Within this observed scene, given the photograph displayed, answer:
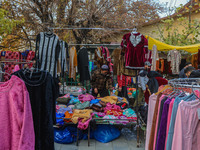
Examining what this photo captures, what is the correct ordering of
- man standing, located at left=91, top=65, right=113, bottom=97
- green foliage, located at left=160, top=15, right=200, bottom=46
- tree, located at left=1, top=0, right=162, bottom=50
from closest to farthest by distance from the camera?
man standing, located at left=91, top=65, right=113, bottom=97 → green foliage, located at left=160, top=15, right=200, bottom=46 → tree, located at left=1, top=0, right=162, bottom=50

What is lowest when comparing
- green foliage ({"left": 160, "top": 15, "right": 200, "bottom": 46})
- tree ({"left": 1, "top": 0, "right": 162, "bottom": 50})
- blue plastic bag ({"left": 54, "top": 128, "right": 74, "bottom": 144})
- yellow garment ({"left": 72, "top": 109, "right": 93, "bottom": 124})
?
blue plastic bag ({"left": 54, "top": 128, "right": 74, "bottom": 144})

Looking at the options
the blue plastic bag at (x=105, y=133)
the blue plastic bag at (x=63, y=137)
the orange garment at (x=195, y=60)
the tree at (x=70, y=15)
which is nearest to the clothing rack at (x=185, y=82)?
the blue plastic bag at (x=105, y=133)

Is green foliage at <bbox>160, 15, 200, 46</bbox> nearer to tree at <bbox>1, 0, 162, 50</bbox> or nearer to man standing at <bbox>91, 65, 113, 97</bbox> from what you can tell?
tree at <bbox>1, 0, 162, 50</bbox>

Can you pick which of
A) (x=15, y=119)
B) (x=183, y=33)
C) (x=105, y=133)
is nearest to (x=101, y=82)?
(x=105, y=133)

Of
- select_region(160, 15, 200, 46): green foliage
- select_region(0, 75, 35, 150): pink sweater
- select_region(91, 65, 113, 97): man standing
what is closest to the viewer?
select_region(0, 75, 35, 150): pink sweater

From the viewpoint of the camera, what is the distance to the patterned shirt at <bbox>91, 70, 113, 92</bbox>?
5.44 meters

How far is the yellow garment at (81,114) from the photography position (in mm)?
4090

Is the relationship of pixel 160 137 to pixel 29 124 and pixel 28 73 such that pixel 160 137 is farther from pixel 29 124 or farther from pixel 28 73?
pixel 28 73

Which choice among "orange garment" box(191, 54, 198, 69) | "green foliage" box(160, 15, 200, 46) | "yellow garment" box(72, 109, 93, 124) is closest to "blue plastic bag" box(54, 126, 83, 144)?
"yellow garment" box(72, 109, 93, 124)

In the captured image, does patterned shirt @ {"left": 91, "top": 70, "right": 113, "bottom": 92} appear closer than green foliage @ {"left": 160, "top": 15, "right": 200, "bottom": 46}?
Yes

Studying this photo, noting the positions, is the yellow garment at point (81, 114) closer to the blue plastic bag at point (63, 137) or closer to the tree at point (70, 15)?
the blue plastic bag at point (63, 137)

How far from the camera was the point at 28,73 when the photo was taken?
245cm

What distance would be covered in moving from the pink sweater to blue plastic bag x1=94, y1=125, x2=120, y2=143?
257 cm

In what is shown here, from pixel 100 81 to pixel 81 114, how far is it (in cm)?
152
